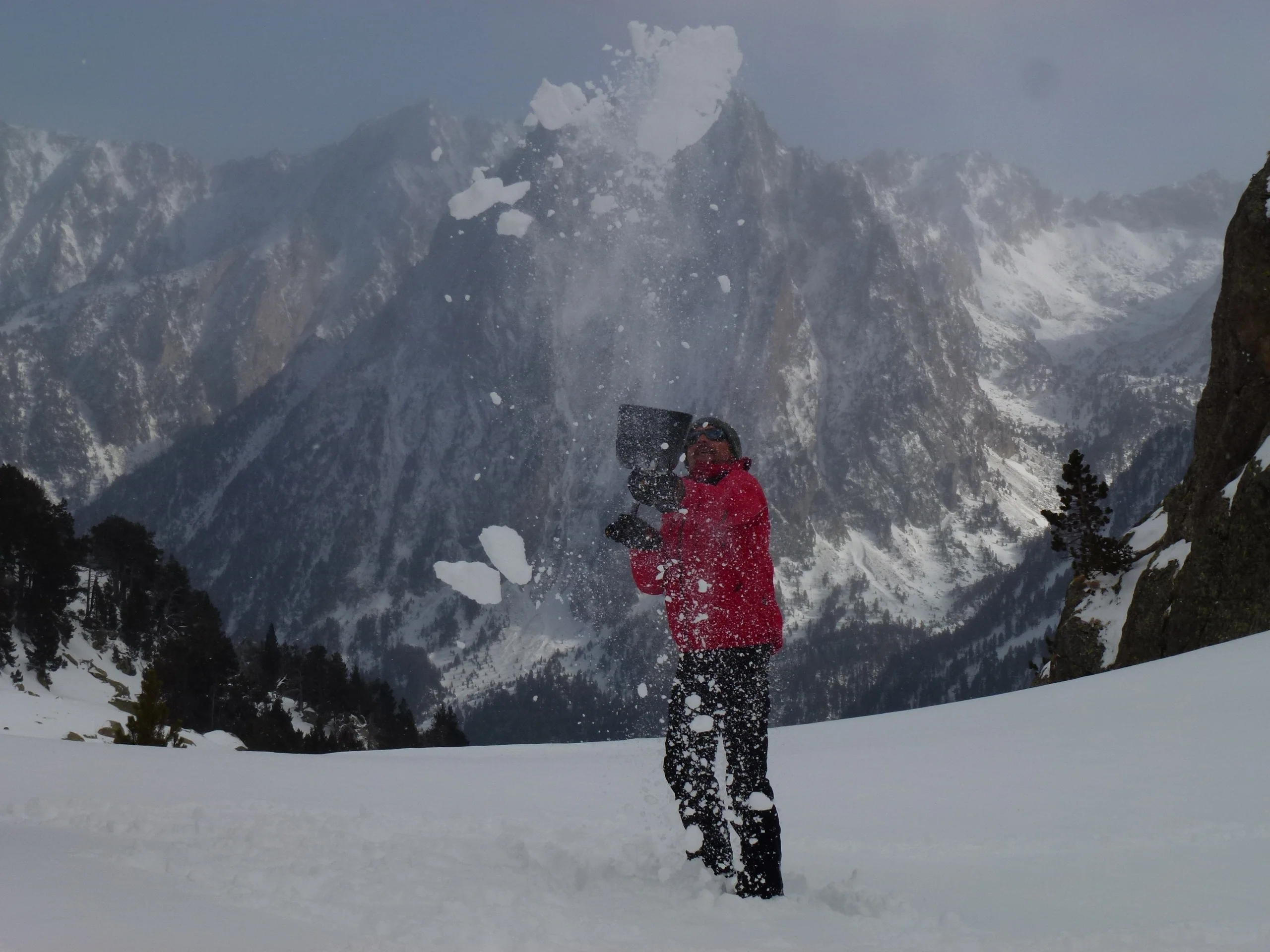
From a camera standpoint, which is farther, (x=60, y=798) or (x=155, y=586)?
(x=155, y=586)

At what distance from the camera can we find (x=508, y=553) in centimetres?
1104

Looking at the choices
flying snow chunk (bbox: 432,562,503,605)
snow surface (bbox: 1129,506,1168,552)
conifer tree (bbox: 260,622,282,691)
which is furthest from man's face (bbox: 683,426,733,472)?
conifer tree (bbox: 260,622,282,691)

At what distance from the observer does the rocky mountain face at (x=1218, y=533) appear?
59.2ft

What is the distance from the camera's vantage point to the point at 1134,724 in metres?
9.21

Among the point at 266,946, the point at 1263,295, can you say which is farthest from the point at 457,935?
the point at 1263,295

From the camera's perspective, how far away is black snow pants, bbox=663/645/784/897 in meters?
5.18

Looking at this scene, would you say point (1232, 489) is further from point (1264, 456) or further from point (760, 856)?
point (760, 856)

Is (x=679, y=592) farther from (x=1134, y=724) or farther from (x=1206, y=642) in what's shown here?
(x=1206, y=642)

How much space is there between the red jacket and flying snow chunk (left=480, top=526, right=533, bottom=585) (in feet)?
16.1

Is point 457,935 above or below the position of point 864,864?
below

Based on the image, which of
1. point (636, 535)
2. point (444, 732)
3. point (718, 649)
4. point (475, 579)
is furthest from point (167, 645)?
point (718, 649)

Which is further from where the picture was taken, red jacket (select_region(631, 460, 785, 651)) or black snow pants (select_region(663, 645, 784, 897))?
red jacket (select_region(631, 460, 785, 651))

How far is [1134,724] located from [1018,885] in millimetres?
4848

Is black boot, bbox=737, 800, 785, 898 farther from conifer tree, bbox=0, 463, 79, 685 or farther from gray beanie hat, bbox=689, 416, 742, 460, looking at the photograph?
conifer tree, bbox=0, 463, 79, 685
